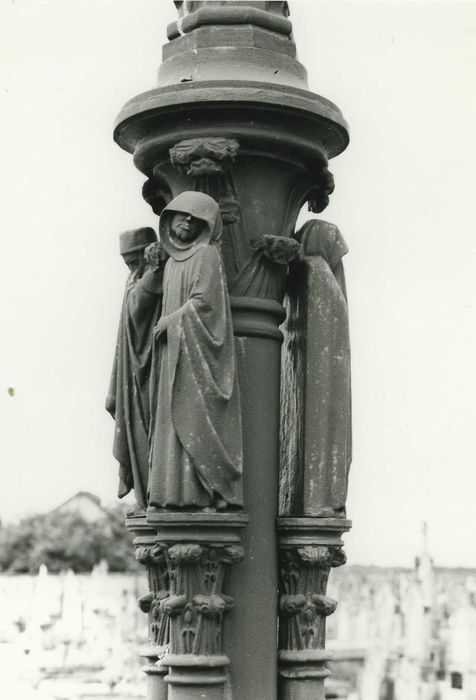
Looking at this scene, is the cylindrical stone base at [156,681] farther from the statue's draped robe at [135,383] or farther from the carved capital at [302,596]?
the statue's draped robe at [135,383]

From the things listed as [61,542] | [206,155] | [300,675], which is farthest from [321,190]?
[61,542]

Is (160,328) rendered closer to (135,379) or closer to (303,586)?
(135,379)

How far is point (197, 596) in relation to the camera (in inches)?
287

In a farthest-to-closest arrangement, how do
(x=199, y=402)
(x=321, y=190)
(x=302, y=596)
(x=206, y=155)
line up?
(x=321, y=190) < (x=302, y=596) < (x=206, y=155) < (x=199, y=402)

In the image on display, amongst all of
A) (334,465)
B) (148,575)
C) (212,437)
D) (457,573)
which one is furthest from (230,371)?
(457,573)

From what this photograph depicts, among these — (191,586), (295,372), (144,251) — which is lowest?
(191,586)

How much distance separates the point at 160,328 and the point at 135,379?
27.9 inches

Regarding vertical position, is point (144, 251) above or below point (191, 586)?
above

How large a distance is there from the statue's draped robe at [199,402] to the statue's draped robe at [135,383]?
1.89 ft

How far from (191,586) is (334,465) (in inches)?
41.2

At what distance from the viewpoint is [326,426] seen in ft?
25.5

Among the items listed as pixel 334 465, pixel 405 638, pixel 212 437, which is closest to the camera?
pixel 212 437

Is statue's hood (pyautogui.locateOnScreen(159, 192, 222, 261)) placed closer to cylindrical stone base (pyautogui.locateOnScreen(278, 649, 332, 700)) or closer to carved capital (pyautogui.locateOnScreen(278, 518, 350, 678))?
carved capital (pyautogui.locateOnScreen(278, 518, 350, 678))

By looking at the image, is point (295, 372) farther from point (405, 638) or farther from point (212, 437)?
point (405, 638)
